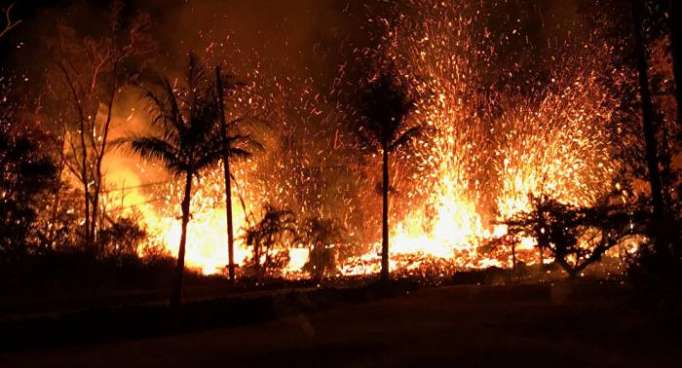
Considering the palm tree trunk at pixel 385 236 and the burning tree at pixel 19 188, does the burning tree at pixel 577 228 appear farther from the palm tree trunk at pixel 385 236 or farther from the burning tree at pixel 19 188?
the burning tree at pixel 19 188

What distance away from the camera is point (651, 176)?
61.1ft

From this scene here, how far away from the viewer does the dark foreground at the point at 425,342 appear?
362 inches

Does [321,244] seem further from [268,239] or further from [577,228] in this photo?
[577,228]

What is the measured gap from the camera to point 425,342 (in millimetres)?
10352

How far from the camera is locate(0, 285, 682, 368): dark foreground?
9.20 metres

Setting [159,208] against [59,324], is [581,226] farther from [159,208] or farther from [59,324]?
[159,208]

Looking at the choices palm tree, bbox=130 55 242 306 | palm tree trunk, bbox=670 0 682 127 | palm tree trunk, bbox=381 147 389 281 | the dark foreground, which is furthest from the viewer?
palm tree trunk, bbox=381 147 389 281

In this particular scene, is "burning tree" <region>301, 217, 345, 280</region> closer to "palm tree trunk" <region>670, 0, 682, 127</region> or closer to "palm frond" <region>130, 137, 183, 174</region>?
"palm frond" <region>130, 137, 183, 174</region>

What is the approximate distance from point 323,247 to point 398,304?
1143 centimetres

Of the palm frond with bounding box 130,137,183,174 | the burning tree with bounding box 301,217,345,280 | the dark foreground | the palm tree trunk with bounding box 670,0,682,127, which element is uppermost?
the palm tree trunk with bounding box 670,0,682,127

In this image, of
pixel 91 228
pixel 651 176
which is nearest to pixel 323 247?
pixel 91 228

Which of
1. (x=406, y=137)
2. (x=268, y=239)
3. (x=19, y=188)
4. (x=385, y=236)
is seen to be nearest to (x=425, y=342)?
(x=385, y=236)

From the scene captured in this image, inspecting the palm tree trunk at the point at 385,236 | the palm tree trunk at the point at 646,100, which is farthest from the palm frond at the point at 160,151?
the palm tree trunk at the point at 646,100

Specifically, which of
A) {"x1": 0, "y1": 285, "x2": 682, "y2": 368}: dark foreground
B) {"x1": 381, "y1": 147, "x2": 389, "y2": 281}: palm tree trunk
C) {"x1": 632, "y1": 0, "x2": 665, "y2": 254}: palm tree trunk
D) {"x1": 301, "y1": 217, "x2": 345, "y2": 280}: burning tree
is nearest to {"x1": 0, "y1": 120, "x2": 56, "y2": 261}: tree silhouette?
{"x1": 301, "y1": 217, "x2": 345, "y2": 280}: burning tree
